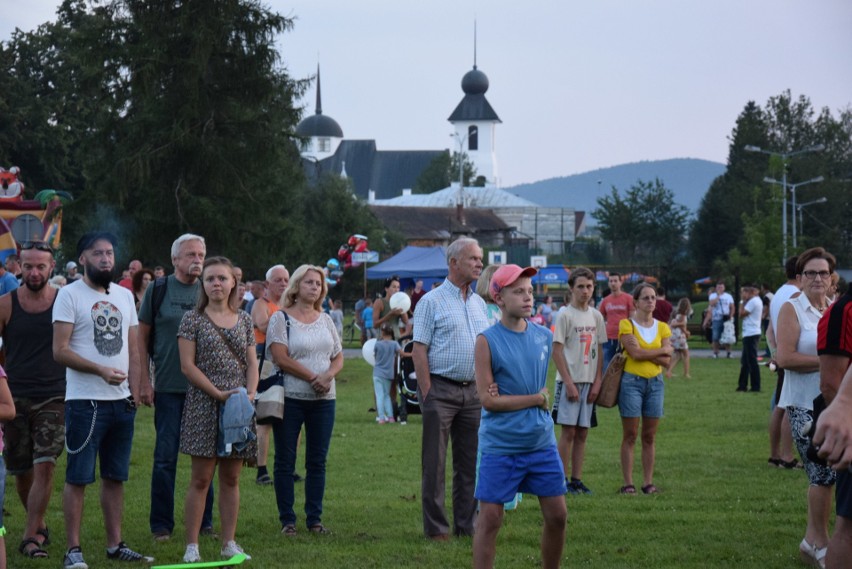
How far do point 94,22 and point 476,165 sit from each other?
152346 mm

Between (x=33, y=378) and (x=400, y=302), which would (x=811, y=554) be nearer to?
(x=33, y=378)

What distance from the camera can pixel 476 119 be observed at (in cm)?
17912

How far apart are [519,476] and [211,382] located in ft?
7.28

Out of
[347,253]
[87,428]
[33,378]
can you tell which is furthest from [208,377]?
[347,253]

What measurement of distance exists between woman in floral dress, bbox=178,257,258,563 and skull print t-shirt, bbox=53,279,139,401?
419 millimetres

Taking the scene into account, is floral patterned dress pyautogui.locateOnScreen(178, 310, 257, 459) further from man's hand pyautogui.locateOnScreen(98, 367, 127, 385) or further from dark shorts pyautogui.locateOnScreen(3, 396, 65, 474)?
dark shorts pyautogui.locateOnScreen(3, 396, 65, 474)

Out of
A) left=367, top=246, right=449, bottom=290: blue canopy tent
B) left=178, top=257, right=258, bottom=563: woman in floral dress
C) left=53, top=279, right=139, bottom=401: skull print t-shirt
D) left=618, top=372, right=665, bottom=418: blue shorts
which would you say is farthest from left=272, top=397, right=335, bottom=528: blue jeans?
Answer: left=367, top=246, right=449, bottom=290: blue canopy tent

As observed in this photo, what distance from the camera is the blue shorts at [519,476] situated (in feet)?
21.0

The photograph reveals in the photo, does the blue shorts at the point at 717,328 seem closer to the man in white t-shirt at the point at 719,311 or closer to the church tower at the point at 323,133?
the man in white t-shirt at the point at 719,311

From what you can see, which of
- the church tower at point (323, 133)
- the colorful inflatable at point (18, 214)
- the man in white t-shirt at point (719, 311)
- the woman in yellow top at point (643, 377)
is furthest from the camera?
the church tower at point (323, 133)

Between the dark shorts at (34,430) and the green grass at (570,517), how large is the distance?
667 millimetres

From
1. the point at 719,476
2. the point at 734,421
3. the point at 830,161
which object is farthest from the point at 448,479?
the point at 830,161

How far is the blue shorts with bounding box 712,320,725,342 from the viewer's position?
33.0 metres

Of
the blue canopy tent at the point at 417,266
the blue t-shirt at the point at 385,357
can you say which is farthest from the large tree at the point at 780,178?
the blue t-shirt at the point at 385,357
